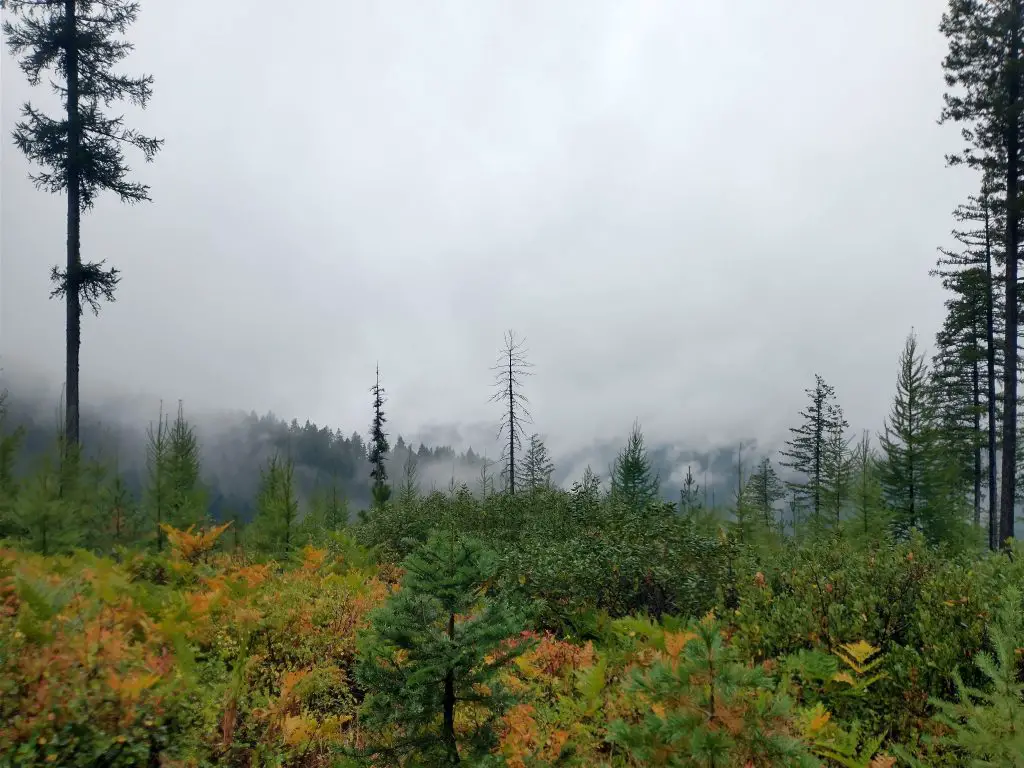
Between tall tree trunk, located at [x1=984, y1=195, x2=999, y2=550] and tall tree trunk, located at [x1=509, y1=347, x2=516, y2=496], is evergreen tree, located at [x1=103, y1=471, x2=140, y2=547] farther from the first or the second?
tall tree trunk, located at [x1=984, y1=195, x2=999, y2=550]

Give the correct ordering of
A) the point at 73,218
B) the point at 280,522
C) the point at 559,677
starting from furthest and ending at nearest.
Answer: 1. the point at 73,218
2. the point at 280,522
3. the point at 559,677

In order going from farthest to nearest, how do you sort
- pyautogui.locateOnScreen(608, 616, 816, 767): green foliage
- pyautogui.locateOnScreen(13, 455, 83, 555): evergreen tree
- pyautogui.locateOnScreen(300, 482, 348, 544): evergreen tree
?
pyautogui.locateOnScreen(300, 482, 348, 544): evergreen tree → pyautogui.locateOnScreen(13, 455, 83, 555): evergreen tree → pyautogui.locateOnScreen(608, 616, 816, 767): green foliage

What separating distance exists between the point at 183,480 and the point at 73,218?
8081 mm

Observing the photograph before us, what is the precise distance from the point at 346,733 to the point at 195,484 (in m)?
16.1

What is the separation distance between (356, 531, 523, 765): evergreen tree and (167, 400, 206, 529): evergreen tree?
9.38 meters

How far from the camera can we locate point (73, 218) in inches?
583

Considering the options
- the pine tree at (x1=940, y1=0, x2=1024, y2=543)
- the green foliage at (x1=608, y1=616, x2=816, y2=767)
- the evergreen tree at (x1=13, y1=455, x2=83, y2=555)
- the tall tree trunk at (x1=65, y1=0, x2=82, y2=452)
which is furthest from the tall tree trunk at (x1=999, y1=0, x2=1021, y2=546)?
the tall tree trunk at (x1=65, y1=0, x2=82, y2=452)

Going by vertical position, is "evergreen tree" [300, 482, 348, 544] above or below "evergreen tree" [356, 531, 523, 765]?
below

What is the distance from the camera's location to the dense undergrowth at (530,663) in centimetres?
271

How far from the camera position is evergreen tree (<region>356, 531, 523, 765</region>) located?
2.91 metres

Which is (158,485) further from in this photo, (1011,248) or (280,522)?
(1011,248)

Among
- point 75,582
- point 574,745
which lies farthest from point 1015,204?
point 75,582

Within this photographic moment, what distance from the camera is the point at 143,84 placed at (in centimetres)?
1573

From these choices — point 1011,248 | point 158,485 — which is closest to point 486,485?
point 158,485
